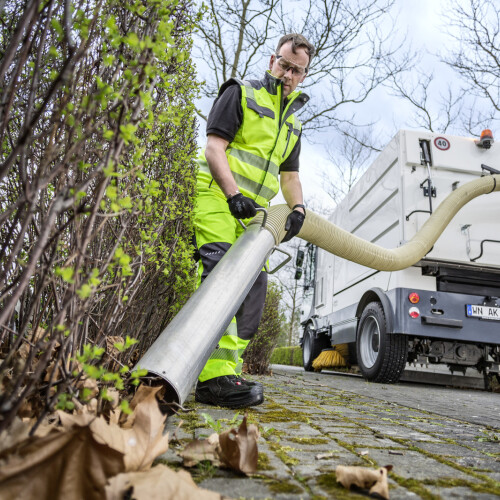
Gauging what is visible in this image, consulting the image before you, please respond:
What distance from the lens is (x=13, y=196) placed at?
1930 mm

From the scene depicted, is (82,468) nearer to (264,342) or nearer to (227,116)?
(227,116)

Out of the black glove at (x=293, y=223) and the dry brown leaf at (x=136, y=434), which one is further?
the black glove at (x=293, y=223)

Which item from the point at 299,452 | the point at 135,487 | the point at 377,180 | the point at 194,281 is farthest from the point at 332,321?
the point at 135,487

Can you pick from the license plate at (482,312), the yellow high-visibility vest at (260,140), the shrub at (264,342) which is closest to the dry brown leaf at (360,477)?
the yellow high-visibility vest at (260,140)

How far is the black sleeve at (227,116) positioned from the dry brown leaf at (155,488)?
6.96ft

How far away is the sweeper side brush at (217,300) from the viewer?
1.85 meters

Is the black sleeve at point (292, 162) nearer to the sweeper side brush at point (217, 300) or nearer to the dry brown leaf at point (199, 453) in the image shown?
the sweeper side brush at point (217, 300)

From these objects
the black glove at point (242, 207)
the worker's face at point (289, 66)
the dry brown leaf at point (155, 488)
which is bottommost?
the dry brown leaf at point (155, 488)

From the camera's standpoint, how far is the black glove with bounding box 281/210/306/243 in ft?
9.19

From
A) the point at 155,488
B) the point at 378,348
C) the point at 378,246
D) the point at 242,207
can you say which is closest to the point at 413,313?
the point at 378,348

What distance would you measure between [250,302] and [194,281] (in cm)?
47

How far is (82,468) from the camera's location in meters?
1.00

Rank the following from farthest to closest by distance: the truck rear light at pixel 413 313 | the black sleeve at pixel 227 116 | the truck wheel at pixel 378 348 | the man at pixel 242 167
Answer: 1. the truck wheel at pixel 378 348
2. the truck rear light at pixel 413 313
3. the black sleeve at pixel 227 116
4. the man at pixel 242 167

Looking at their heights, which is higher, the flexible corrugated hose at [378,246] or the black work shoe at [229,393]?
the flexible corrugated hose at [378,246]
